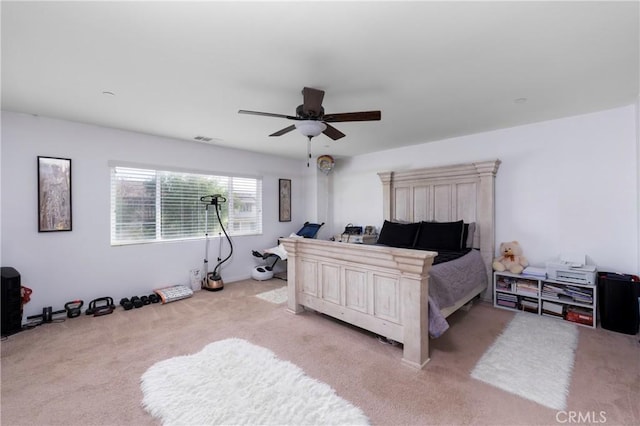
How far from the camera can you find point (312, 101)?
2211 millimetres

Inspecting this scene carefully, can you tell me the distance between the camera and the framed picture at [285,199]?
5.65 meters

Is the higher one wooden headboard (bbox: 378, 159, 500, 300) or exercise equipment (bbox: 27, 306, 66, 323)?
A: wooden headboard (bbox: 378, 159, 500, 300)

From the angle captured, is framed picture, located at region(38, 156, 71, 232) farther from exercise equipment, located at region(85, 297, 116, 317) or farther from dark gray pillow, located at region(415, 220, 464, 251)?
dark gray pillow, located at region(415, 220, 464, 251)

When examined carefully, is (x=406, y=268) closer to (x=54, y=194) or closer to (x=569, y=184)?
(x=569, y=184)

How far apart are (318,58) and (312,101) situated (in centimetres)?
32

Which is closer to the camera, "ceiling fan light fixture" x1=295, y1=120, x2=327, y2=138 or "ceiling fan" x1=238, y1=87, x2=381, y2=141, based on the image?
"ceiling fan" x1=238, y1=87, x2=381, y2=141

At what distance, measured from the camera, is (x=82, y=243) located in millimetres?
3434

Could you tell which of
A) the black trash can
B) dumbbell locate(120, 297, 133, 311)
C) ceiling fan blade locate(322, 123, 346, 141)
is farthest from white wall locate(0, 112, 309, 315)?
the black trash can

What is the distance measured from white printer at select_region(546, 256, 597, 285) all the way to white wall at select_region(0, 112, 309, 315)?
4.78 metres

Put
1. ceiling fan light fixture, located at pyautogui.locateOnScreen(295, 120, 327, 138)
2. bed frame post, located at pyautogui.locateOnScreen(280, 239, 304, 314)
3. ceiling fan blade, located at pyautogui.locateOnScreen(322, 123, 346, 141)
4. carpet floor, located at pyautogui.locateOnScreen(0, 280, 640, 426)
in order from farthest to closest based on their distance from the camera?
bed frame post, located at pyautogui.locateOnScreen(280, 239, 304, 314) < ceiling fan blade, located at pyautogui.locateOnScreen(322, 123, 346, 141) < ceiling fan light fixture, located at pyautogui.locateOnScreen(295, 120, 327, 138) < carpet floor, located at pyautogui.locateOnScreen(0, 280, 640, 426)

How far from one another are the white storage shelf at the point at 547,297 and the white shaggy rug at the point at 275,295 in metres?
2.84

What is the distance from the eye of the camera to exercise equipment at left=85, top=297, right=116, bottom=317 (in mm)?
3312

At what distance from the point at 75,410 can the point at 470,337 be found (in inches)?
126

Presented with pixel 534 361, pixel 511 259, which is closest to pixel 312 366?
pixel 534 361
